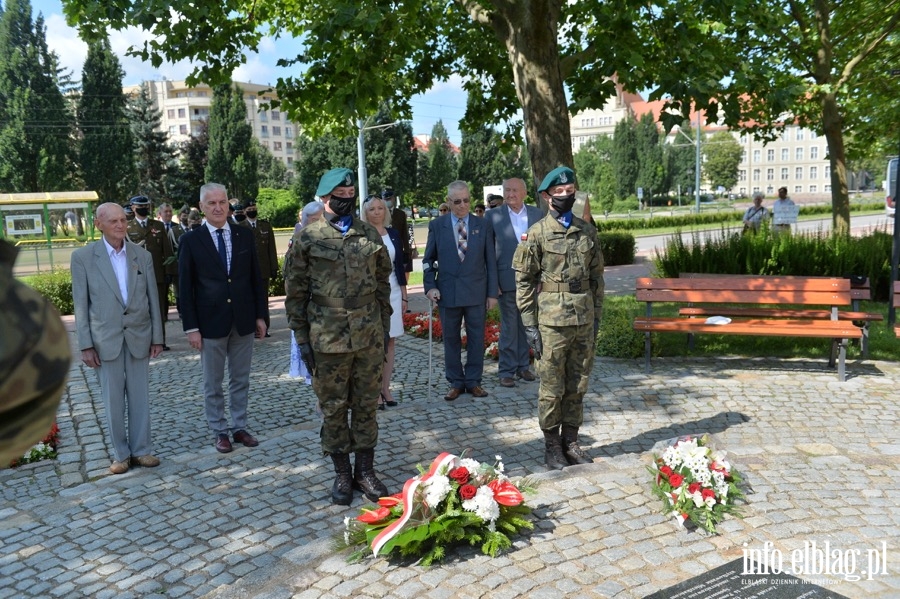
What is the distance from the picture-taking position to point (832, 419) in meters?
6.57

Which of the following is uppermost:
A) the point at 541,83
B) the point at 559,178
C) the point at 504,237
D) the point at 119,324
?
the point at 541,83

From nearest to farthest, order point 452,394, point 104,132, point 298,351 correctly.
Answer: point 298,351
point 452,394
point 104,132

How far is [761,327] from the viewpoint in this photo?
8.16 m

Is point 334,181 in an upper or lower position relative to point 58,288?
upper

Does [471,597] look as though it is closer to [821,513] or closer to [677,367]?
[821,513]

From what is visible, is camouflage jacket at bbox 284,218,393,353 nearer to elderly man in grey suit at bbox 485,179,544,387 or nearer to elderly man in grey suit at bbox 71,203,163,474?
elderly man in grey suit at bbox 71,203,163,474

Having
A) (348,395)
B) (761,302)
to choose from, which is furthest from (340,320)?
(761,302)

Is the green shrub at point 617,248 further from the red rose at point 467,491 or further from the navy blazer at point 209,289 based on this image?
the red rose at point 467,491

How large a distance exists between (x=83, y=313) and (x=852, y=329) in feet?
23.7

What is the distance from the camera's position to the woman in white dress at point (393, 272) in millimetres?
7016

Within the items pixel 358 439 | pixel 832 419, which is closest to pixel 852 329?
pixel 832 419

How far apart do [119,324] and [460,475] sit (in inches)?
122

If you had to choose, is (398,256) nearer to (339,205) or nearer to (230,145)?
(339,205)

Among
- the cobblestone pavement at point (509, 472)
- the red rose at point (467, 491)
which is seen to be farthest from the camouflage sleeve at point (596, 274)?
the red rose at point (467, 491)
